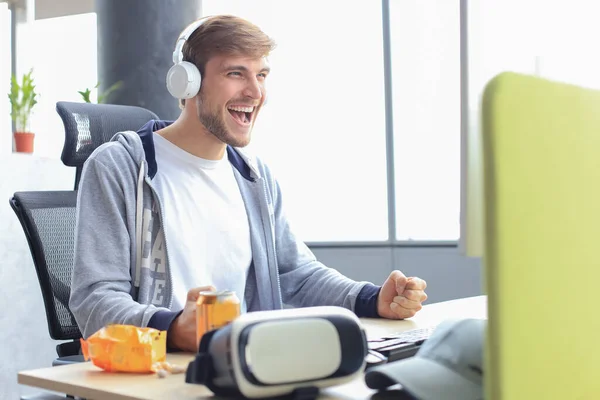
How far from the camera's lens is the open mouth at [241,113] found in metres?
1.87

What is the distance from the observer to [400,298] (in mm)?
1491

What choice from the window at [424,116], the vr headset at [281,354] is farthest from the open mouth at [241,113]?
the window at [424,116]

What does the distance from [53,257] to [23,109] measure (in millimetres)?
1854

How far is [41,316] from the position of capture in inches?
123

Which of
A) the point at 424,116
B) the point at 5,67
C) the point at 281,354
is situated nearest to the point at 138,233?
the point at 281,354

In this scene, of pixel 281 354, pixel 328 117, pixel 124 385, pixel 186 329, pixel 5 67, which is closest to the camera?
pixel 281 354

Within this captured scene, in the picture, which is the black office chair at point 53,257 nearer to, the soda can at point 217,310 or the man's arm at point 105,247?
the man's arm at point 105,247

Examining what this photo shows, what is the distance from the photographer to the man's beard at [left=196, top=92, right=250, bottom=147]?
6.03ft

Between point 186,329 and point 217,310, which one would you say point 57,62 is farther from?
point 217,310

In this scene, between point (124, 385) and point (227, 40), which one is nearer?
point (124, 385)

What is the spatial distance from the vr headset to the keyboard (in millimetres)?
118

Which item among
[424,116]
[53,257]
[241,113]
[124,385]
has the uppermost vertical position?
[424,116]

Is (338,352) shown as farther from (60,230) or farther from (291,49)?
(291,49)

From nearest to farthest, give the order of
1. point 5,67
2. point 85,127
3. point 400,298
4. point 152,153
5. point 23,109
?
point 400,298
point 152,153
point 85,127
point 23,109
point 5,67
